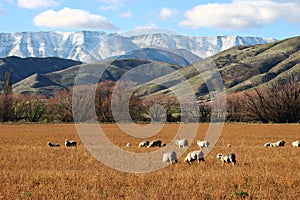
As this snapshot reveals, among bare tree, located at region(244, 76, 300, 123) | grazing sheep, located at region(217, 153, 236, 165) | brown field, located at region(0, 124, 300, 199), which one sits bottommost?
brown field, located at region(0, 124, 300, 199)

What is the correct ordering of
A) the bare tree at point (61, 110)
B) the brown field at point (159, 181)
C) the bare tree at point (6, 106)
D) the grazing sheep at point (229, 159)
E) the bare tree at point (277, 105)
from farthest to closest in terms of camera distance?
the bare tree at point (61, 110), the bare tree at point (6, 106), the bare tree at point (277, 105), the grazing sheep at point (229, 159), the brown field at point (159, 181)

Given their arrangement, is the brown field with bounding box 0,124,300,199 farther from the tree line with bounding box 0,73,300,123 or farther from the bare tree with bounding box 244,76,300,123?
the bare tree with bounding box 244,76,300,123

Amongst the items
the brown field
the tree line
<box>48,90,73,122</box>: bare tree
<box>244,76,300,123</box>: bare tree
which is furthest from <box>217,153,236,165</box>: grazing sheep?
<box>48,90,73,122</box>: bare tree

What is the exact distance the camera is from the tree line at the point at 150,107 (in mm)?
87188

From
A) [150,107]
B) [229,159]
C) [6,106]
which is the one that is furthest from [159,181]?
[6,106]

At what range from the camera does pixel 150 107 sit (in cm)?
8981

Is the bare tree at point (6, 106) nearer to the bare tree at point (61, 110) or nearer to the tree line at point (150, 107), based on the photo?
the tree line at point (150, 107)

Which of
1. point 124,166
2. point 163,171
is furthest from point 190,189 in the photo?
point 124,166

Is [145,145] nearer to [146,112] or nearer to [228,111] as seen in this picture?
[146,112]

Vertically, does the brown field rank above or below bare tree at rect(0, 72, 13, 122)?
below

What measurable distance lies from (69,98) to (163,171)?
87.1m

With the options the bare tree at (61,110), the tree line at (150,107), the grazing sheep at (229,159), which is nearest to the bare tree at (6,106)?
the tree line at (150,107)

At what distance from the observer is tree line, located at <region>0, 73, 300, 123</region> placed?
87.2 meters

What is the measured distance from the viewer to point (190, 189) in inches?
612
